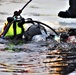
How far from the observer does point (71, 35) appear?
1077 centimetres

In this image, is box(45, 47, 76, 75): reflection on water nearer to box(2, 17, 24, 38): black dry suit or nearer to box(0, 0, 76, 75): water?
box(0, 0, 76, 75): water

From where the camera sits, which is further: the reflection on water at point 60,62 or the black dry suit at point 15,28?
the black dry suit at point 15,28

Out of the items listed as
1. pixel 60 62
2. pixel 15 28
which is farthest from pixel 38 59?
pixel 15 28

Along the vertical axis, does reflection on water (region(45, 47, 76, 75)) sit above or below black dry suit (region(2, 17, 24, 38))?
below

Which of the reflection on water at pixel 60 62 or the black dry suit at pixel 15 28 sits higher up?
the black dry suit at pixel 15 28

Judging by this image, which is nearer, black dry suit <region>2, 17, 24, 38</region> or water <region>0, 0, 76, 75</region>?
water <region>0, 0, 76, 75</region>

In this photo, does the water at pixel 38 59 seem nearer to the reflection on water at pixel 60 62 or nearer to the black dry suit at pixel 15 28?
the reflection on water at pixel 60 62

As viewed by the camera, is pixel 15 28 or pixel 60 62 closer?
pixel 60 62

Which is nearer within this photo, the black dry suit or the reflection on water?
the reflection on water

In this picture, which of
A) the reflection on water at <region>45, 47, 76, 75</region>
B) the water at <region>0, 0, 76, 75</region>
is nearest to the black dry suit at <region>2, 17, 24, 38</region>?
the water at <region>0, 0, 76, 75</region>

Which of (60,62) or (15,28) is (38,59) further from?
(15,28)

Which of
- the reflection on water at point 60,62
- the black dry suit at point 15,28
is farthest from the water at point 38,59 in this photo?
the black dry suit at point 15,28

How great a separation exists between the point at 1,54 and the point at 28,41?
144cm

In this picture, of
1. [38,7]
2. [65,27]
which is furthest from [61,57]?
[38,7]
